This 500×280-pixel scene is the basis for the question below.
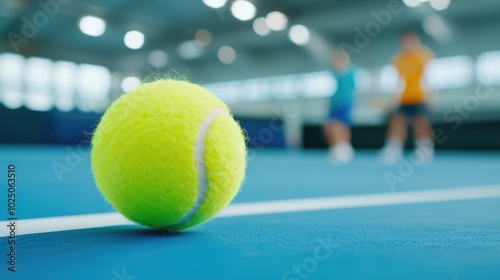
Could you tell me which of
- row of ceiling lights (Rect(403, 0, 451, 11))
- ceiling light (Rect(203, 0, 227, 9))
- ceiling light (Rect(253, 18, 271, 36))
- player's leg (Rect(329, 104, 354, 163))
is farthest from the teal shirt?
ceiling light (Rect(253, 18, 271, 36))

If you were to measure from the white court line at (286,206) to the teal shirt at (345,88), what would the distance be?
4.87 m

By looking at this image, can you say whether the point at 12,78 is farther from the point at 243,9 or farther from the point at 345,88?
the point at 345,88

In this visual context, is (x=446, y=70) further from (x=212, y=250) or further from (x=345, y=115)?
(x=212, y=250)

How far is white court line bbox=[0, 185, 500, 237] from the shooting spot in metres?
1.55

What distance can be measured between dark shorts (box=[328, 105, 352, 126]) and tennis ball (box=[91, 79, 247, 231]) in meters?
6.82

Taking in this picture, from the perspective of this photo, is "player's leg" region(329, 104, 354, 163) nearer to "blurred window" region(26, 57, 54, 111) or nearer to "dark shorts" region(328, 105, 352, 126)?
"dark shorts" region(328, 105, 352, 126)

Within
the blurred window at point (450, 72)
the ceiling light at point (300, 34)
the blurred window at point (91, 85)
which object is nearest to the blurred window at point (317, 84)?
the ceiling light at point (300, 34)

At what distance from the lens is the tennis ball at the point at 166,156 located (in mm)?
1277

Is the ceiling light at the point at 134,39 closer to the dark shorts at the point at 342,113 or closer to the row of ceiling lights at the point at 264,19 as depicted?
the row of ceiling lights at the point at 264,19

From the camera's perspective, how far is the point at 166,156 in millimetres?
1271

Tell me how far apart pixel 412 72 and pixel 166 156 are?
6.53 meters

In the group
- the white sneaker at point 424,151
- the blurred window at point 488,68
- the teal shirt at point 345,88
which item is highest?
the blurred window at point 488,68

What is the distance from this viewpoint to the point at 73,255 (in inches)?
42.5

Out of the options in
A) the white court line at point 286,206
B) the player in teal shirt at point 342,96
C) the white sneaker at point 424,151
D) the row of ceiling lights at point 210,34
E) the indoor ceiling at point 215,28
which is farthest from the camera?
the indoor ceiling at point 215,28
